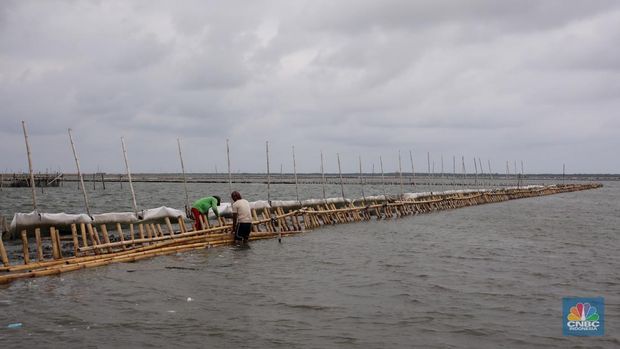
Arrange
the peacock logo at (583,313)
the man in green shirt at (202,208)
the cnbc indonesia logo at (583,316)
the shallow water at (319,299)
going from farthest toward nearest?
1. the man in green shirt at (202,208)
2. the peacock logo at (583,313)
3. the cnbc indonesia logo at (583,316)
4. the shallow water at (319,299)

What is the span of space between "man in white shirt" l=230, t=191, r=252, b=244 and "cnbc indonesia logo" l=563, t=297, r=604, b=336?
9991 millimetres

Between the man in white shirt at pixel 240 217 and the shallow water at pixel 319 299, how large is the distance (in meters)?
0.71

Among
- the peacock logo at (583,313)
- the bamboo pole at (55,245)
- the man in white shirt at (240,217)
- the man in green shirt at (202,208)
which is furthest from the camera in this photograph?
the man in green shirt at (202,208)

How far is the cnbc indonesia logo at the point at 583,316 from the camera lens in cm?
850

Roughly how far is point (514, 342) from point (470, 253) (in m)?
→ 9.32

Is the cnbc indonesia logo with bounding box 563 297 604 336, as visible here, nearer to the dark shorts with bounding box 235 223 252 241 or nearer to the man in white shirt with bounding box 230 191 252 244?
the man in white shirt with bounding box 230 191 252 244

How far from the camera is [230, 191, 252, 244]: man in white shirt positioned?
55.8 feet

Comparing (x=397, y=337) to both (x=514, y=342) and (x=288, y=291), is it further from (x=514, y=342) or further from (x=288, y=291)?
(x=288, y=291)

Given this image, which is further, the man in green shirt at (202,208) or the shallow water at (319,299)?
the man in green shirt at (202,208)

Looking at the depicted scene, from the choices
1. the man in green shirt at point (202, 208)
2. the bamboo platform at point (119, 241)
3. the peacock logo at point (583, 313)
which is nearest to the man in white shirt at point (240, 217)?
the bamboo platform at point (119, 241)

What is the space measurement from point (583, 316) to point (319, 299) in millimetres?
4858

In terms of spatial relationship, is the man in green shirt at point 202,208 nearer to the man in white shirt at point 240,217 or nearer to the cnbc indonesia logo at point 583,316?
the man in white shirt at point 240,217

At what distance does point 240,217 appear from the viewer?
56.4 feet

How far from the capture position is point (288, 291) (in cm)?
1089
